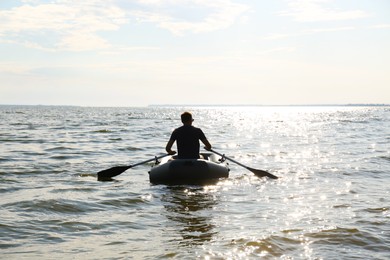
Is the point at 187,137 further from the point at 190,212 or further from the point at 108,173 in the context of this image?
the point at 190,212

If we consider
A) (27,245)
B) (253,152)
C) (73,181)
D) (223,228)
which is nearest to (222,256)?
(223,228)

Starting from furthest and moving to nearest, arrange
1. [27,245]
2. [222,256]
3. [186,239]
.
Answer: [186,239], [27,245], [222,256]

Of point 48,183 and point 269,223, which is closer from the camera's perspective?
point 269,223

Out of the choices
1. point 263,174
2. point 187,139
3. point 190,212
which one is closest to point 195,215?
point 190,212

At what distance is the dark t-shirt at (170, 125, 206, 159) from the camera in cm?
1211

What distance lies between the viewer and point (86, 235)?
7.16 metres

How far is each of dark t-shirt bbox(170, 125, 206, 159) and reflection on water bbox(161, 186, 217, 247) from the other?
0.99 metres

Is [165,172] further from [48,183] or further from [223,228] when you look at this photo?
[223,228]

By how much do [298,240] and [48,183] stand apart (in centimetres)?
762

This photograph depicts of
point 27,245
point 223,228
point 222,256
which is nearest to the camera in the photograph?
point 222,256

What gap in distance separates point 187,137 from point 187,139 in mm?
56

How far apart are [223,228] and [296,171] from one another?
8022 mm

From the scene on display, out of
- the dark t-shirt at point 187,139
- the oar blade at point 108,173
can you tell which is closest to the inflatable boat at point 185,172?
the dark t-shirt at point 187,139

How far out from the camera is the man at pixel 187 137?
476 inches
